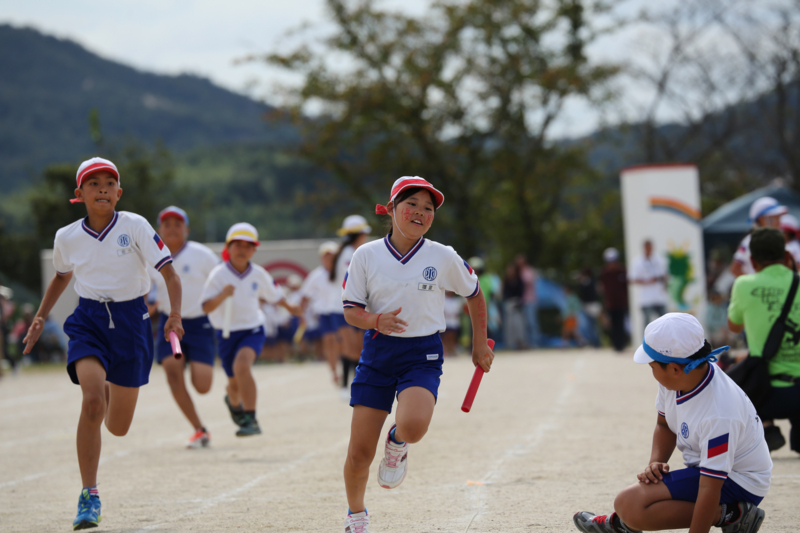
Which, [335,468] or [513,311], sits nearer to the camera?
[335,468]

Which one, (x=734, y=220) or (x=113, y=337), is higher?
(x=734, y=220)

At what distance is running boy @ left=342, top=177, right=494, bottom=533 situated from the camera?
4.74 meters

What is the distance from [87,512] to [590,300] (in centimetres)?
1810

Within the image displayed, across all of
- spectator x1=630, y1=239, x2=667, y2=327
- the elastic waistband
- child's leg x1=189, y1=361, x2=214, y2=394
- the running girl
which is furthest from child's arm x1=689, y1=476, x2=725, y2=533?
spectator x1=630, y1=239, x2=667, y2=327

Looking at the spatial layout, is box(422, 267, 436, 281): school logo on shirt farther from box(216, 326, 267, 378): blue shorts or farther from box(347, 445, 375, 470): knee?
box(216, 326, 267, 378): blue shorts

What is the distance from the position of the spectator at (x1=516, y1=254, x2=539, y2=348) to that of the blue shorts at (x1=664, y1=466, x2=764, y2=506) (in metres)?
18.2

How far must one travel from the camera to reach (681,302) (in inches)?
731

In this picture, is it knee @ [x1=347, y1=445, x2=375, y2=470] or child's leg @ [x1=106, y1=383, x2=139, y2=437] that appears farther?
child's leg @ [x1=106, y1=383, x2=139, y2=437]

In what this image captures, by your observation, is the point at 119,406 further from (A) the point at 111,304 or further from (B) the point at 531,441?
(B) the point at 531,441

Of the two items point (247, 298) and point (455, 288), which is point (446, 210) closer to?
point (247, 298)

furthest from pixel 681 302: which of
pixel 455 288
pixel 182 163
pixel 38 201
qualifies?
pixel 182 163

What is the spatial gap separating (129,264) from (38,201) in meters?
42.3

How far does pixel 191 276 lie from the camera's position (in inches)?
349

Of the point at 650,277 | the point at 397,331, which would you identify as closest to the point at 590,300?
the point at 650,277
